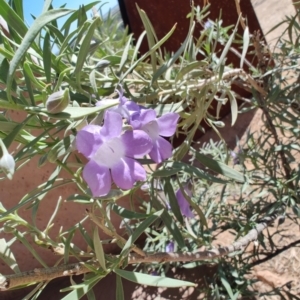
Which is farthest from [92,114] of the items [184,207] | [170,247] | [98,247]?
[170,247]

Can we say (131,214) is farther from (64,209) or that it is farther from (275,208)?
(64,209)

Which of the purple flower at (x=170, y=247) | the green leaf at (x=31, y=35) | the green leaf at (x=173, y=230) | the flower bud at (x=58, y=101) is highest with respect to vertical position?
the green leaf at (x=31, y=35)

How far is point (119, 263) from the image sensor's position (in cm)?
54

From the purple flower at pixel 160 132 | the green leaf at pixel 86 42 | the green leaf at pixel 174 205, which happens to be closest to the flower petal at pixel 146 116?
the purple flower at pixel 160 132

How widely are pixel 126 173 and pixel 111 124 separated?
0.17 feet

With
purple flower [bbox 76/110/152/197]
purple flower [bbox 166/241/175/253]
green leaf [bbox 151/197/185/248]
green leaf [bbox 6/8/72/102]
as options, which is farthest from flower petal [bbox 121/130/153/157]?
purple flower [bbox 166/241/175/253]

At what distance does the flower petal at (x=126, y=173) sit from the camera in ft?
1.36

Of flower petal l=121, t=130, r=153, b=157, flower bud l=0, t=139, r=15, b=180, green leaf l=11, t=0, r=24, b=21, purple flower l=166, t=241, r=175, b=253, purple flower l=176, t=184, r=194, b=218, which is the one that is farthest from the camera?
purple flower l=166, t=241, r=175, b=253

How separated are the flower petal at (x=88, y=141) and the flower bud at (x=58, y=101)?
0.03 m

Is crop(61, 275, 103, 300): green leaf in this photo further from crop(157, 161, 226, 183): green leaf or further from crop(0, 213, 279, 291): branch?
crop(157, 161, 226, 183): green leaf

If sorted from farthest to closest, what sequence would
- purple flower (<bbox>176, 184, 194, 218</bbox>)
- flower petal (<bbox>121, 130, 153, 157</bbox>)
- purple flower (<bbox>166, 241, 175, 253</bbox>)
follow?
purple flower (<bbox>166, 241, 175, 253</bbox>), purple flower (<bbox>176, 184, 194, 218</bbox>), flower petal (<bbox>121, 130, 153, 157</bbox>)

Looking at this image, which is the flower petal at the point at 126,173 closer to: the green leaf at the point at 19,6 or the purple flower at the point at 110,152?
the purple flower at the point at 110,152

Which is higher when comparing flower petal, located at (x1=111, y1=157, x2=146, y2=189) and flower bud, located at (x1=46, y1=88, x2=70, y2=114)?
flower bud, located at (x1=46, y1=88, x2=70, y2=114)

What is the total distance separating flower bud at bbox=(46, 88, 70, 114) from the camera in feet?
1.26
